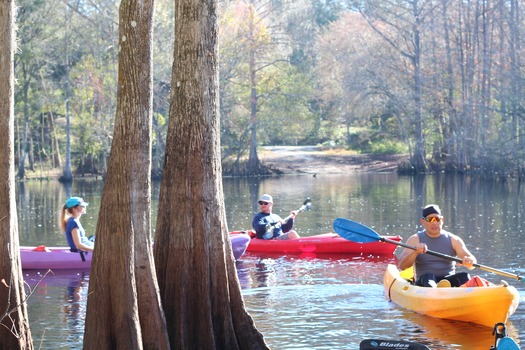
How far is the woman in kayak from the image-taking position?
1485 centimetres

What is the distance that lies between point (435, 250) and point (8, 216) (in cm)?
568

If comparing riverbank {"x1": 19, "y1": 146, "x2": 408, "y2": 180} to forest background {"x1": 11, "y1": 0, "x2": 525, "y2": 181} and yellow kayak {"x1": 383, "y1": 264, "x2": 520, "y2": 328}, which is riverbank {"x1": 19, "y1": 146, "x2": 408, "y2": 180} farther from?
yellow kayak {"x1": 383, "y1": 264, "x2": 520, "y2": 328}

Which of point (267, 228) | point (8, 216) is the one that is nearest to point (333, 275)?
point (267, 228)

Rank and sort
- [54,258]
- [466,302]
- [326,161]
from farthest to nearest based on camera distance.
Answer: [326,161], [54,258], [466,302]

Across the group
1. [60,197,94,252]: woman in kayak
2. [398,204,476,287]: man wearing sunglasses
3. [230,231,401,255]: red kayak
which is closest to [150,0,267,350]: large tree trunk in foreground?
[398,204,476,287]: man wearing sunglasses

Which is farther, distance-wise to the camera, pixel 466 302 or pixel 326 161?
pixel 326 161

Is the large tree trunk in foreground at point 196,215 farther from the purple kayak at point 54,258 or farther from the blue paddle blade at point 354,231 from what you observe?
the purple kayak at point 54,258

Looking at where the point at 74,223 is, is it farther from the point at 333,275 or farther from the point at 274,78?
the point at 274,78

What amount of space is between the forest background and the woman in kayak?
89.8ft

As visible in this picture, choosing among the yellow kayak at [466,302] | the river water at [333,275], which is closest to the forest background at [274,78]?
the river water at [333,275]

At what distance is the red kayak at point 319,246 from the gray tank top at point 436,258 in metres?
5.64

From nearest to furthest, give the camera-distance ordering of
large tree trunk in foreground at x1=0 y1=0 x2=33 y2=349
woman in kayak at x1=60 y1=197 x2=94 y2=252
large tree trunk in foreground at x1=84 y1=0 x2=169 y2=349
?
1. large tree trunk in foreground at x1=0 y1=0 x2=33 y2=349
2. large tree trunk in foreground at x1=84 y1=0 x2=169 y2=349
3. woman in kayak at x1=60 y1=197 x2=94 y2=252

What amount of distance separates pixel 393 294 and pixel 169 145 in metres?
4.93

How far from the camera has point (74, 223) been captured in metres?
15.1
